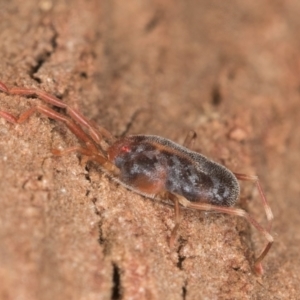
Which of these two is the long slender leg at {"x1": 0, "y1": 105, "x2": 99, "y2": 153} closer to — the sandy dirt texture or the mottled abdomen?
the sandy dirt texture

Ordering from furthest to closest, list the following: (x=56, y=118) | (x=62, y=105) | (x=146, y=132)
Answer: (x=146, y=132)
(x=62, y=105)
(x=56, y=118)

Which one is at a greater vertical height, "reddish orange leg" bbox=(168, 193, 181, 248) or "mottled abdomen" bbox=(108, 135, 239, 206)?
"mottled abdomen" bbox=(108, 135, 239, 206)

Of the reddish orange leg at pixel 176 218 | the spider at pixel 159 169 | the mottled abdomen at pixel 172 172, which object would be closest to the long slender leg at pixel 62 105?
the spider at pixel 159 169

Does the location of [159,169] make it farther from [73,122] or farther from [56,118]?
A: [56,118]

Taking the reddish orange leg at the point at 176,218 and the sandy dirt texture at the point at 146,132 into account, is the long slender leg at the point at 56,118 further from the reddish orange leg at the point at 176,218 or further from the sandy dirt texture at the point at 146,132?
the reddish orange leg at the point at 176,218

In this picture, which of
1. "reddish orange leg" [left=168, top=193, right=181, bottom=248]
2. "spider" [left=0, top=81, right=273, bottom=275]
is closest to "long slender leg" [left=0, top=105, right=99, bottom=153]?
"spider" [left=0, top=81, right=273, bottom=275]

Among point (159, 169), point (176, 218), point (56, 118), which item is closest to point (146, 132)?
point (159, 169)

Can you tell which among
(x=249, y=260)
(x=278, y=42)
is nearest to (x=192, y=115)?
(x=278, y=42)
